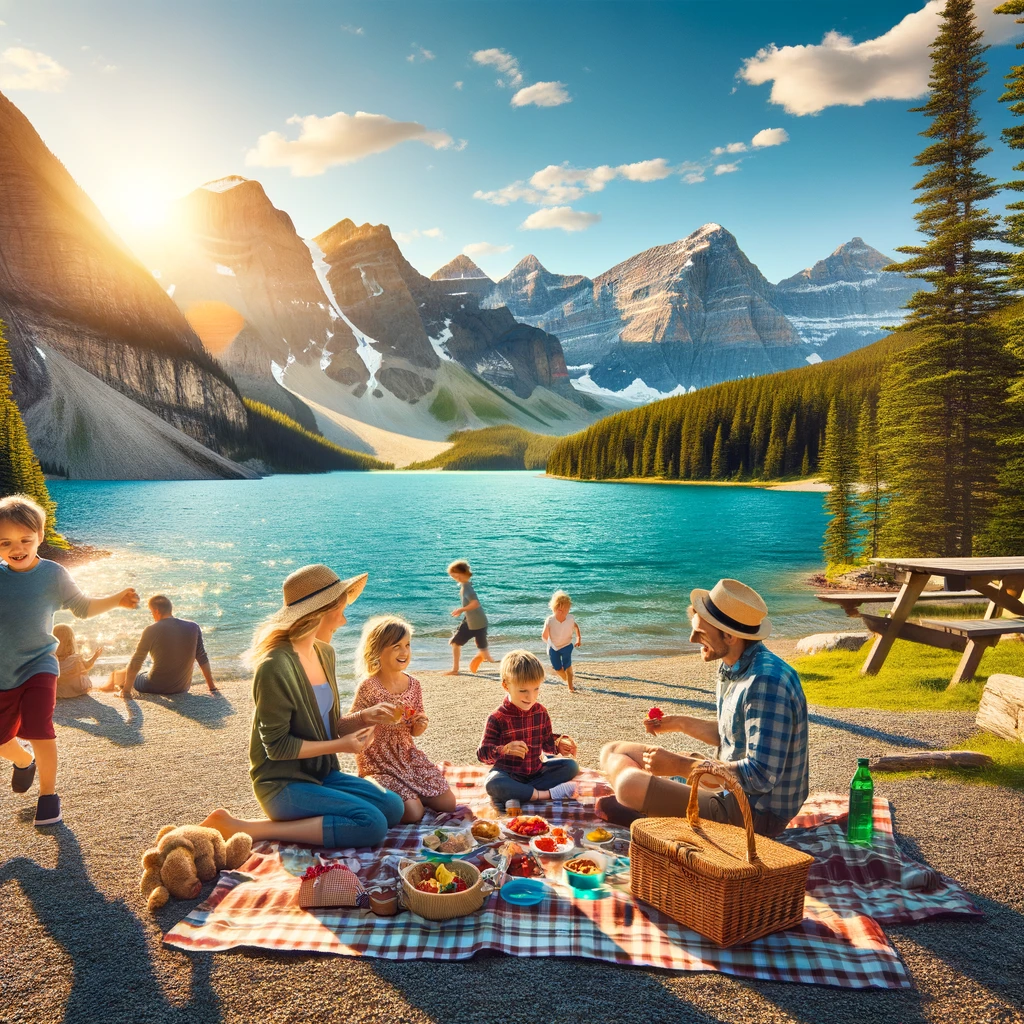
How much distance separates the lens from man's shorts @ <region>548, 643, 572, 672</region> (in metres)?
12.8

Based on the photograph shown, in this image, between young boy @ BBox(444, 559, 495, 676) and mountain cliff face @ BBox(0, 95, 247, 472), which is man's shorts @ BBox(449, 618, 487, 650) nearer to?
young boy @ BBox(444, 559, 495, 676)

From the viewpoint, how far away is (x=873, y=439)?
4169cm

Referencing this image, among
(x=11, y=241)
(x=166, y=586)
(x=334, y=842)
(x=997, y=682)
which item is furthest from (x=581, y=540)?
(x=11, y=241)

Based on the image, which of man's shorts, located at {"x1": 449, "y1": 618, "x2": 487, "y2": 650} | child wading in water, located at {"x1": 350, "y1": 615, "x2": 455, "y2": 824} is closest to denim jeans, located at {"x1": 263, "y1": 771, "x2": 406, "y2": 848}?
child wading in water, located at {"x1": 350, "y1": 615, "x2": 455, "y2": 824}

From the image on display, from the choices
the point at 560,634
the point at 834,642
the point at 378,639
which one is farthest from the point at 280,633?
the point at 834,642

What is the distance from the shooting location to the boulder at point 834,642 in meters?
15.1

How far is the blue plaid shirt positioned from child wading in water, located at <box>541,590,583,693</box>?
7.55 metres

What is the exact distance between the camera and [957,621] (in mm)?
10742

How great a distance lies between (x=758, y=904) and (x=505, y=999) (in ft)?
5.39

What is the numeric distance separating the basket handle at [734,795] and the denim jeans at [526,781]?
224 cm

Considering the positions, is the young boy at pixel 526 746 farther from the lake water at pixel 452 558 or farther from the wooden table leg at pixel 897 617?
the lake water at pixel 452 558

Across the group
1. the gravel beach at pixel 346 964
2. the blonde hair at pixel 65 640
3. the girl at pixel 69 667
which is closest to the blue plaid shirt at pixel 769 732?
the gravel beach at pixel 346 964

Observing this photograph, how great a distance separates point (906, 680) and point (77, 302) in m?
161

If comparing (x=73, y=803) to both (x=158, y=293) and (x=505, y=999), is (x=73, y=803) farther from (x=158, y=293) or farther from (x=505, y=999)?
(x=158, y=293)
